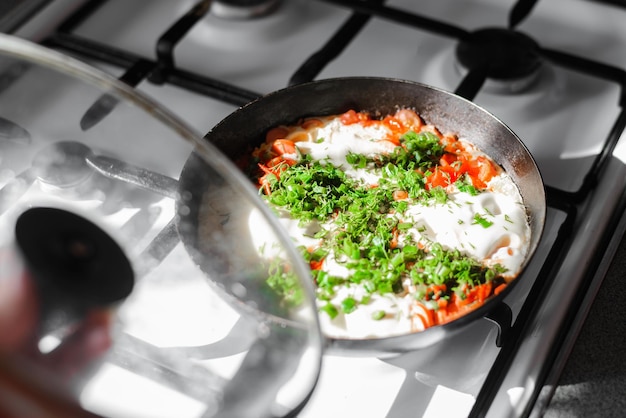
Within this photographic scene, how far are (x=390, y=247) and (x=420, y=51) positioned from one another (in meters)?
0.39

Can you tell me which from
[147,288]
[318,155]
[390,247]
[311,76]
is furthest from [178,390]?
[311,76]

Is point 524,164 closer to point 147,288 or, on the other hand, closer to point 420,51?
point 420,51

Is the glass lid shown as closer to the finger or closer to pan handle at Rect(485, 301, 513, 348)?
the finger

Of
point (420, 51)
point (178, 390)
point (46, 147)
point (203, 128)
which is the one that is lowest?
point (178, 390)

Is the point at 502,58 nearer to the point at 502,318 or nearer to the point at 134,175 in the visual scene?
the point at 502,318

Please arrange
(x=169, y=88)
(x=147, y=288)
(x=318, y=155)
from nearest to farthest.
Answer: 1. (x=147, y=288)
2. (x=318, y=155)
3. (x=169, y=88)

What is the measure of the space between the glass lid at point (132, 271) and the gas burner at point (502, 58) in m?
0.55

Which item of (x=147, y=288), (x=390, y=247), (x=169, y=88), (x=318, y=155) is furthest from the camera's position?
(x=169, y=88)

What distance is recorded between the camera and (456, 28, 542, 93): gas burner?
3.33 feet

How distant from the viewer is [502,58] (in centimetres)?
103

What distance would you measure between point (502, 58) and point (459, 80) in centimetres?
6

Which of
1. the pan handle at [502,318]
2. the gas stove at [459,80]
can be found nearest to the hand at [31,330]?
the gas stove at [459,80]

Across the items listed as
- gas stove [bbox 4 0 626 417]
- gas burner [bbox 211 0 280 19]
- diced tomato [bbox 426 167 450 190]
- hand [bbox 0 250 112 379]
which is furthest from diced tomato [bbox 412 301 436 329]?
gas burner [bbox 211 0 280 19]

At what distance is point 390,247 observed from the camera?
796 mm
